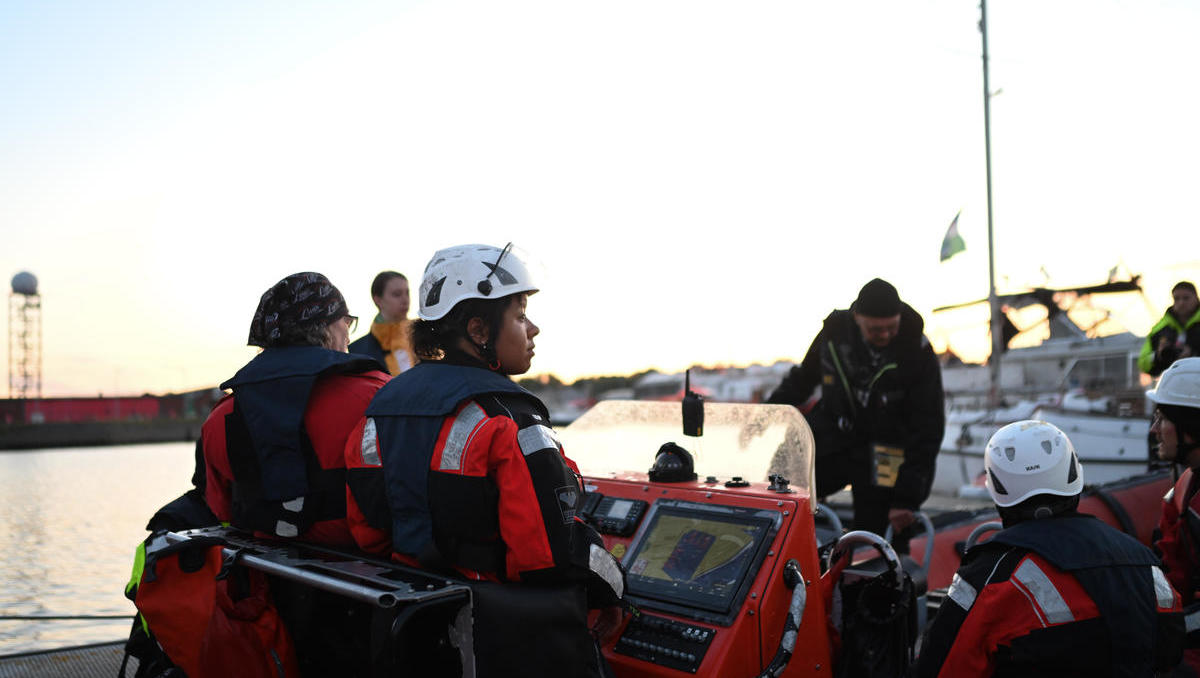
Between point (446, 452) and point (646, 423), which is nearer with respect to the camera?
point (446, 452)

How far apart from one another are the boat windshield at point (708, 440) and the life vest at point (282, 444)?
105 cm

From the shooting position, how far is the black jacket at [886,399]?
4039 mm

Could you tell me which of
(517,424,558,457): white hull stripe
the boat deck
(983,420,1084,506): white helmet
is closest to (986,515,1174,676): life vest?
(983,420,1084,506): white helmet

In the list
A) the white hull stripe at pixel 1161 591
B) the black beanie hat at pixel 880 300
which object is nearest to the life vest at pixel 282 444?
the white hull stripe at pixel 1161 591

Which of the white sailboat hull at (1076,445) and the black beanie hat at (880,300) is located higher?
the black beanie hat at (880,300)

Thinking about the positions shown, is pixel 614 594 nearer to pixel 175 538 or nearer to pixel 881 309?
pixel 175 538

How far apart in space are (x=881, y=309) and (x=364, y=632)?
8.98 ft

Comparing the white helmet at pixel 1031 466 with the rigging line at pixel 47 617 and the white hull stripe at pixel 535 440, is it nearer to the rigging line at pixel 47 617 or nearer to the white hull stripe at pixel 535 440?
the white hull stripe at pixel 535 440

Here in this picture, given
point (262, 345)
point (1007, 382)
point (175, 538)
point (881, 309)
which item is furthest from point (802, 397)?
point (1007, 382)

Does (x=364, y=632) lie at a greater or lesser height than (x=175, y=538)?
lesser

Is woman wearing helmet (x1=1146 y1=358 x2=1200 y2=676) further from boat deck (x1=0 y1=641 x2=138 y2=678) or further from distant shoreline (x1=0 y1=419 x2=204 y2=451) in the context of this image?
distant shoreline (x1=0 y1=419 x2=204 y2=451)

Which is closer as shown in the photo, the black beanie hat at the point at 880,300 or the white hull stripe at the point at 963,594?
the white hull stripe at the point at 963,594

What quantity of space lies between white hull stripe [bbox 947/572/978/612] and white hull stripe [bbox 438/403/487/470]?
131cm

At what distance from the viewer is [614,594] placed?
1958 millimetres
